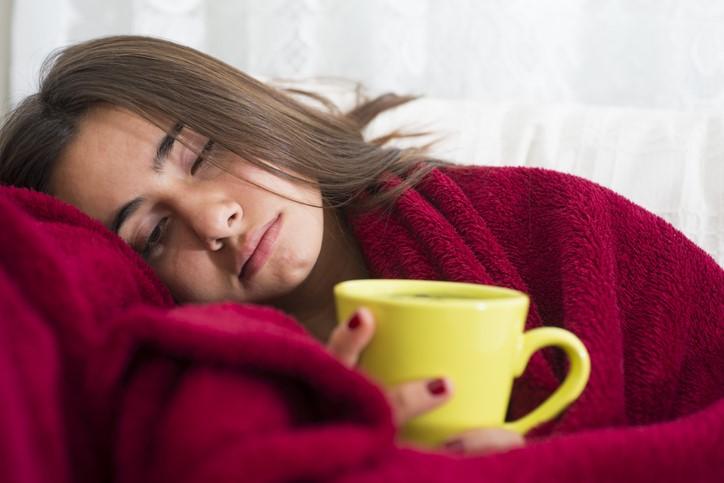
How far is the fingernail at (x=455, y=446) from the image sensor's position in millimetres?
449

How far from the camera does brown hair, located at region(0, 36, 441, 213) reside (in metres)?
0.74

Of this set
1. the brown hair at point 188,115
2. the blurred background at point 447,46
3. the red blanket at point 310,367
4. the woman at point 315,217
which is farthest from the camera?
the blurred background at point 447,46

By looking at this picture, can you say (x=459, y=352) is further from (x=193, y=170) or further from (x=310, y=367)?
(x=193, y=170)

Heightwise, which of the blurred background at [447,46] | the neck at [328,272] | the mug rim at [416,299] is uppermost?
the blurred background at [447,46]

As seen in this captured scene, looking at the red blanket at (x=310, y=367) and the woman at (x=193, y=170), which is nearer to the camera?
the red blanket at (x=310, y=367)

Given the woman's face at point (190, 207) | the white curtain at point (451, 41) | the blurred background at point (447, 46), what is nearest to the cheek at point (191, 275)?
the woman's face at point (190, 207)

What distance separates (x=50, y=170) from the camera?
777 millimetres

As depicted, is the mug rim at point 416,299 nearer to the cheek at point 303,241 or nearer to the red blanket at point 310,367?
the red blanket at point 310,367

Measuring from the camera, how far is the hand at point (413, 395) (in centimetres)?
43

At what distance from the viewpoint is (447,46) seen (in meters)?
1.26

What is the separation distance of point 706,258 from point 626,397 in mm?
169

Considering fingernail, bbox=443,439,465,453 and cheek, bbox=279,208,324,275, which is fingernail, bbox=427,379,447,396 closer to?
fingernail, bbox=443,439,465,453

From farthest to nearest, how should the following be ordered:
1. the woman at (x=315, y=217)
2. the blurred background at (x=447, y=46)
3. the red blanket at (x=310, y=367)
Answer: the blurred background at (x=447, y=46) < the woman at (x=315, y=217) < the red blanket at (x=310, y=367)

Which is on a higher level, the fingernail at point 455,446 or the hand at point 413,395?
the hand at point 413,395
